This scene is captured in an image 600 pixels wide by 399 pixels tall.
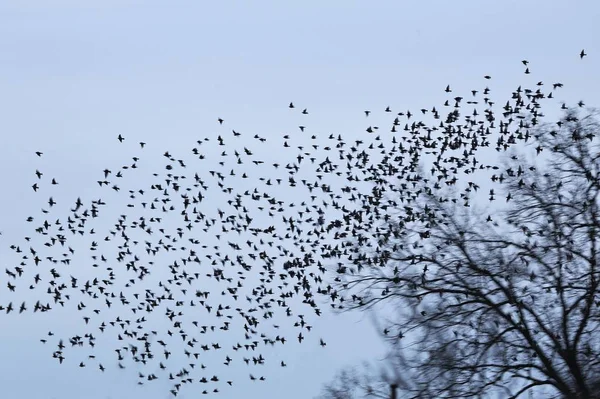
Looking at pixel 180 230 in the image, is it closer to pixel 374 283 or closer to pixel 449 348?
pixel 374 283

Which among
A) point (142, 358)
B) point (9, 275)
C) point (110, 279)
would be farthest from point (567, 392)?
point (9, 275)

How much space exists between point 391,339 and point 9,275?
75.9ft

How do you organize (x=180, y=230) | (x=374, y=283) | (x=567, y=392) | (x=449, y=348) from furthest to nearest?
(x=180, y=230) < (x=374, y=283) < (x=449, y=348) < (x=567, y=392)

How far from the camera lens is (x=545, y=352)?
897 inches

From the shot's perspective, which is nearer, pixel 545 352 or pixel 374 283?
pixel 545 352

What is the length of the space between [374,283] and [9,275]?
21.8 meters

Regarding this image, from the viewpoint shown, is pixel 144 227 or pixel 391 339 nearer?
pixel 391 339

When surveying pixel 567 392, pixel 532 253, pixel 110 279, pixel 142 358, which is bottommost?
pixel 567 392

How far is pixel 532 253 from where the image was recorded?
23.3m

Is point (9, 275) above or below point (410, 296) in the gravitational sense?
above

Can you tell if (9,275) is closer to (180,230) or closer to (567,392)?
(180,230)

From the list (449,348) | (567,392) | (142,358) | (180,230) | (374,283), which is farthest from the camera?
(180,230)

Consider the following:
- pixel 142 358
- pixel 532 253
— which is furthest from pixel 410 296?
pixel 142 358

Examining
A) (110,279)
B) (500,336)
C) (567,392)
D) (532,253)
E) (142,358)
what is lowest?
(567,392)
